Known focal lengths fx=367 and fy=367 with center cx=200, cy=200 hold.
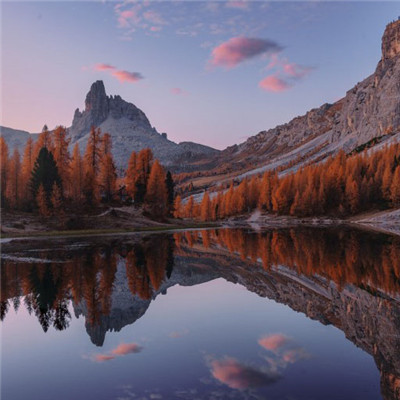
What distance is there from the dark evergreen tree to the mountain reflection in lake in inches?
1945

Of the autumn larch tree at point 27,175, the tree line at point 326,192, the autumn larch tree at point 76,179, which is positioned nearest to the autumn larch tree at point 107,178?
the autumn larch tree at point 76,179

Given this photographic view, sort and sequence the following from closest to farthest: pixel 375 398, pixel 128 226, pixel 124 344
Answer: pixel 375 398
pixel 124 344
pixel 128 226

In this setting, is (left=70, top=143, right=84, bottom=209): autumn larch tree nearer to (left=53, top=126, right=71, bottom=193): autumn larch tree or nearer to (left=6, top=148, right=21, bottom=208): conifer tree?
(left=53, top=126, right=71, bottom=193): autumn larch tree

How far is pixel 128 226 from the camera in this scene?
72250 millimetres

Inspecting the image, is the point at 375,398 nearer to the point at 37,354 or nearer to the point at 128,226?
the point at 37,354

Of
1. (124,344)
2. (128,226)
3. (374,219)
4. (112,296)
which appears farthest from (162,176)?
(124,344)

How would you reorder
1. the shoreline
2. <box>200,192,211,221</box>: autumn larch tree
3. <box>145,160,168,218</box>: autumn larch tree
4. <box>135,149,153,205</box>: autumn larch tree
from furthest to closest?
<box>200,192,211,221</box>: autumn larch tree < <box>135,149,153,205</box>: autumn larch tree < <box>145,160,168,218</box>: autumn larch tree < the shoreline

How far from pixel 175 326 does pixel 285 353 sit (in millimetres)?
4922

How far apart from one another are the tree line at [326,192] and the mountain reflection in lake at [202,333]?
10679cm

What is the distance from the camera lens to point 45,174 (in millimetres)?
71812

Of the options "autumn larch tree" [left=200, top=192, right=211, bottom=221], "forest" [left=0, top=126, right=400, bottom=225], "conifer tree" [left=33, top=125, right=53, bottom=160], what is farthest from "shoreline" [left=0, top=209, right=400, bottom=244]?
"conifer tree" [left=33, top=125, right=53, bottom=160]

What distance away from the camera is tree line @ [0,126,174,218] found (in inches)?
2833

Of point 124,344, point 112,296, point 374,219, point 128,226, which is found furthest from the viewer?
point 374,219

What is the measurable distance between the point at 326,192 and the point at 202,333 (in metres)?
130
